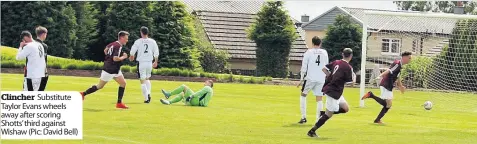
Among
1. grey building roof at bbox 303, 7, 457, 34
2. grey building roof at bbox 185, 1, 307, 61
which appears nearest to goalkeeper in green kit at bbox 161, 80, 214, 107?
grey building roof at bbox 303, 7, 457, 34

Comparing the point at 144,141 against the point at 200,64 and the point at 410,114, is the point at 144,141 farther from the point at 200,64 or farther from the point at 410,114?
the point at 200,64

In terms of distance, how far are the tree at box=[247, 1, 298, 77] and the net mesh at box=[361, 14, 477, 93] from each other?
15832 mm

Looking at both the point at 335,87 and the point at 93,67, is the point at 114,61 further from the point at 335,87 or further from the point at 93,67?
the point at 93,67

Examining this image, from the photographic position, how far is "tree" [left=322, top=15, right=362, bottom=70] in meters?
59.4

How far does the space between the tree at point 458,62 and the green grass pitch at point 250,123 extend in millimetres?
4324

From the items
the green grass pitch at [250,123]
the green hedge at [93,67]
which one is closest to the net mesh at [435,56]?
the green grass pitch at [250,123]

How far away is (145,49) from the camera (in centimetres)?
2716

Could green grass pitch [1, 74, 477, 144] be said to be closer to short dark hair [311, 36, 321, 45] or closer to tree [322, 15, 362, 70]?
short dark hair [311, 36, 321, 45]

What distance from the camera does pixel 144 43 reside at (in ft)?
88.7

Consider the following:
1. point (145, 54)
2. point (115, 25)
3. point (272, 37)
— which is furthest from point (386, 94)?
point (115, 25)

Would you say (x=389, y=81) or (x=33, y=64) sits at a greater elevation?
(x=33, y=64)

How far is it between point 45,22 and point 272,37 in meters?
13.1

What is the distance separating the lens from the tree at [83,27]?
60.8m

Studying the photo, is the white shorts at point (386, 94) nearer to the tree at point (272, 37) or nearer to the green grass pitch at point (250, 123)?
the green grass pitch at point (250, 123)
